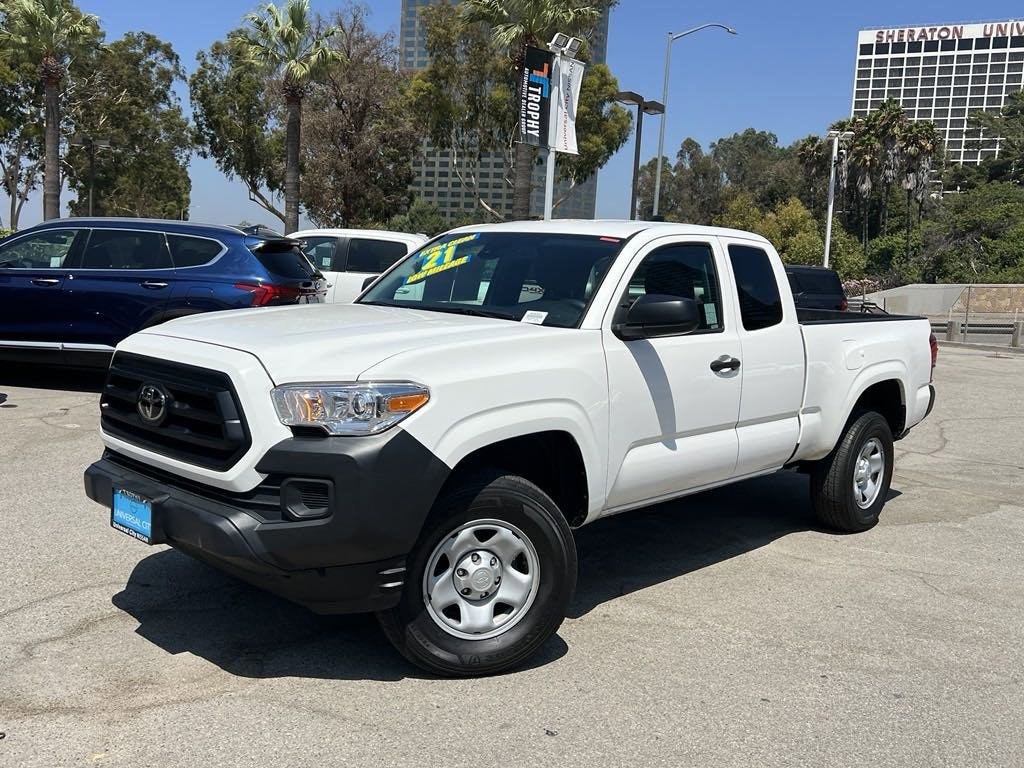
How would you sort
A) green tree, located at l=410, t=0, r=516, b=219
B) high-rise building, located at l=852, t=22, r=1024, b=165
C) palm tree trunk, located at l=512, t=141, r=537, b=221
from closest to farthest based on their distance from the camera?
palm tree trunk, located at l=512, t=141, r=537, b=221
green tree, located at l=410, t=0, r=516, b=219
high-rise building, located at l=852, t=22, r=1024, b=165

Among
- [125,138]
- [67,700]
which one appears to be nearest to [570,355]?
[67,700]

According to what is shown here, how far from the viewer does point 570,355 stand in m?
4.16

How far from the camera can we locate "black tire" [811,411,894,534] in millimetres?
6094

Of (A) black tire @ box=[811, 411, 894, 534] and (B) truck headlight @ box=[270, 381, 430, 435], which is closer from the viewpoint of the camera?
(B) truck headlight @ box=[270, 381, 430, 435]

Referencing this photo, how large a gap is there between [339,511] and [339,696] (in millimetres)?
793

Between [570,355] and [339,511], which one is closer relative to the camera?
[339,511]

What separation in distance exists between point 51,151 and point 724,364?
33.3 m

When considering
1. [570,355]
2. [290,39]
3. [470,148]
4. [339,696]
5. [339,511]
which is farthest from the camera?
[470,148]

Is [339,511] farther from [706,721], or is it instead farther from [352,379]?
[706,721]

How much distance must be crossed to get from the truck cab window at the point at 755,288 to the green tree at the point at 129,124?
151ft

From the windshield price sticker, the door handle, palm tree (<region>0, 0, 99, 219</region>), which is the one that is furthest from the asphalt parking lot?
palm tree (<region>0, 0, 99, 219</region>)

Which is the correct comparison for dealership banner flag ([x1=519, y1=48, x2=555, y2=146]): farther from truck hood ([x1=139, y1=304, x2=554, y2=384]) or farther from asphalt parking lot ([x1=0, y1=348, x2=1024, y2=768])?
truck hood ([x1=139, y1=304, x2=554, y2=384])

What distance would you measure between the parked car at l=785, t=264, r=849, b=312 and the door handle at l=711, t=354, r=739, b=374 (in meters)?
14.5

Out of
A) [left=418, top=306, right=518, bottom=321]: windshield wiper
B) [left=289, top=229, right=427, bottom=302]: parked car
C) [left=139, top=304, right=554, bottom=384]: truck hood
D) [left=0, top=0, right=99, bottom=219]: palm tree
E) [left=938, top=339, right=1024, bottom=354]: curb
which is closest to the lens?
[left=139, top=304, right=554, bottom=384]: truck hood
